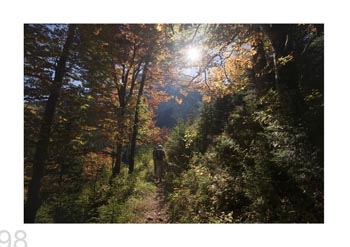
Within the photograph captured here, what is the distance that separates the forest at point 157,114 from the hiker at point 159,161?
0.34 ft

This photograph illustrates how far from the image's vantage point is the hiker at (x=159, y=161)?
462cm

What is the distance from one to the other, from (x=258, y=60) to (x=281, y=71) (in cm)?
49

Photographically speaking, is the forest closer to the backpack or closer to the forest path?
the forest path

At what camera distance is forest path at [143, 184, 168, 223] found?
4.16m

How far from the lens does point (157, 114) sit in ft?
14.7

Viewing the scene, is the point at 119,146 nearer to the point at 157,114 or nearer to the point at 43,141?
the point at 157,114

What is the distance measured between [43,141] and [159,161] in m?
2.05

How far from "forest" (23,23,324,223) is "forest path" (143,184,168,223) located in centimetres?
2

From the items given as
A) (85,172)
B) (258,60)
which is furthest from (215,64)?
(85,172)

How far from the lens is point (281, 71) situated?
14.3 feet
